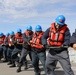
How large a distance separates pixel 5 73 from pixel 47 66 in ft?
12.5

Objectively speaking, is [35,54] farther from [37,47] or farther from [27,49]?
[27,49]

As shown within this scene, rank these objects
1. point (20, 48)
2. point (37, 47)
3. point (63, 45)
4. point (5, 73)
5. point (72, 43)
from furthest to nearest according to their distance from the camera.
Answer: point (20, 48) → point (5, 73) → point (37, 47) → point (63, 45) → point (72, 43)

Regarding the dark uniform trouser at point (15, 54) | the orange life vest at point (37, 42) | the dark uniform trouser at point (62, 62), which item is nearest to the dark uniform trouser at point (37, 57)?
the orange life vest at point (37, 42)

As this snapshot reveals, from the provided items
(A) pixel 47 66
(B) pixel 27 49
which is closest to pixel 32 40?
(B) pixel 27 49

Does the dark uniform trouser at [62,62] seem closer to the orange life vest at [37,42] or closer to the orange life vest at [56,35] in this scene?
the orange life vest at [56,35]

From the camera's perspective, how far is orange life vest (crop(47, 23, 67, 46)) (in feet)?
26.8

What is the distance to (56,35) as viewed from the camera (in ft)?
27.0

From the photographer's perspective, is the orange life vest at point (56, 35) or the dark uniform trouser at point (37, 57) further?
the dark uniform trouser at point (37, 57)

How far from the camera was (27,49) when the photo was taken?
12188mm

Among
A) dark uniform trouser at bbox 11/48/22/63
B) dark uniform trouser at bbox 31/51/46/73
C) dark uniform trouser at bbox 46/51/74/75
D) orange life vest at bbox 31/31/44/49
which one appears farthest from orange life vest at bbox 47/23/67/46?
dark uniform trouser at bbox 11/48/22/63

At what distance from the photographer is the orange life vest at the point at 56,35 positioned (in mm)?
8172

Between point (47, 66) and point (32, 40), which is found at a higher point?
point (32, 40)

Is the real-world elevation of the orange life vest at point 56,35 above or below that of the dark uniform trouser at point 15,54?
above

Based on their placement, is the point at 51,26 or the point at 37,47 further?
the point at 37,47
